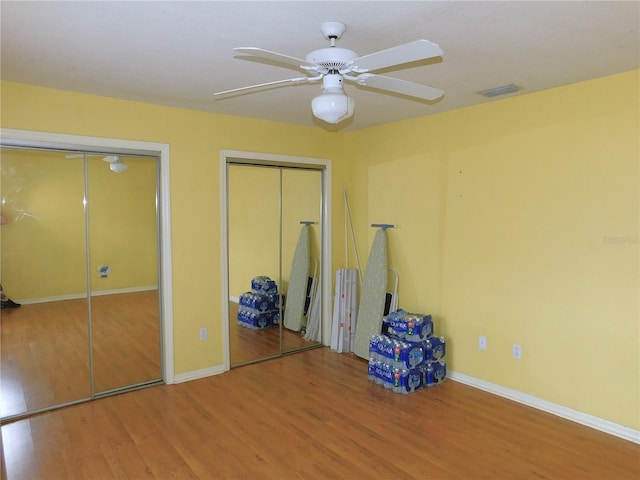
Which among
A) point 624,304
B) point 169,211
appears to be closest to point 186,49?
point 169,211

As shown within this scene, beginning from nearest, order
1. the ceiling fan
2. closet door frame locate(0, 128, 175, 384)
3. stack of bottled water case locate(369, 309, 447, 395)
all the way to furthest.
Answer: the ceiling fan
closet door frame locate(0, 128, 175, 384)
stack of bottled water case locate(369, 309, 447, 395)

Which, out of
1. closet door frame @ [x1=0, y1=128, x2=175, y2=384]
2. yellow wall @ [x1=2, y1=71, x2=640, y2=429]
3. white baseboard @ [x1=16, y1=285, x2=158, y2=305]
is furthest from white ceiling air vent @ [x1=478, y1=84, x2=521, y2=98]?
white baseboard @ [x1=16, y1=285, x2=158, y2=305]

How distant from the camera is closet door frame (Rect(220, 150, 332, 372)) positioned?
13.9ft

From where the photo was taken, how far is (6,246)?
3299 mm

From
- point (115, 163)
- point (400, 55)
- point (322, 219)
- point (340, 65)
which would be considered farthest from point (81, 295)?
point (400, 55)

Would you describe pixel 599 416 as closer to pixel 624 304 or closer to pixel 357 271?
pixel 624 304

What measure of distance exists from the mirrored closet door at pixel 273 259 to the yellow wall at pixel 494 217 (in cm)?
25

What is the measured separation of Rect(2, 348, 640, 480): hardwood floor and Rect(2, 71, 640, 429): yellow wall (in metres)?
0.41

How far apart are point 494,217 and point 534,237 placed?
372 mm

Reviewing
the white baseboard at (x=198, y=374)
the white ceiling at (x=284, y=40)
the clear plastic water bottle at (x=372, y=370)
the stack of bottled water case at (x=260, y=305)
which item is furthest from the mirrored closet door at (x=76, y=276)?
the clear plastic water bottle at (x=372, y=370)

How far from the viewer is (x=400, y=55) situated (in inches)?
72.2

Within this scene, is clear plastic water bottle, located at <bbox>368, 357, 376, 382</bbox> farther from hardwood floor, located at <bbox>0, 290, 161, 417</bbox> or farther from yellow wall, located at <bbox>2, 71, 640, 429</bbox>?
hardwood floor, located at <bbox>0, 290, 161, 417</bbox>

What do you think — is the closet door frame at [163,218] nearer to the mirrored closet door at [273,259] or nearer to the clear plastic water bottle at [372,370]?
the mirrored closet door at [273,259]

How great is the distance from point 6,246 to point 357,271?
3245 millimetres
